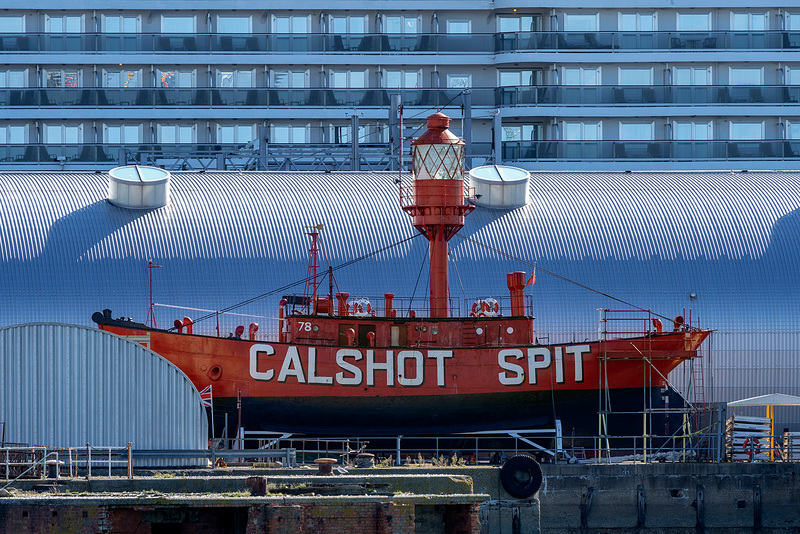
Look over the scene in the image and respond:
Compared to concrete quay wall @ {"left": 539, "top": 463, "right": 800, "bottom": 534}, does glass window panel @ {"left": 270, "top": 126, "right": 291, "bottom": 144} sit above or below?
above

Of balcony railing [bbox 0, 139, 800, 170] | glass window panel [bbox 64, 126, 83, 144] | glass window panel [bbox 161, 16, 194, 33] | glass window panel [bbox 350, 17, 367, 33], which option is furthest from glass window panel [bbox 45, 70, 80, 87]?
glass window panel [bbox 350, 17, 367, 33]

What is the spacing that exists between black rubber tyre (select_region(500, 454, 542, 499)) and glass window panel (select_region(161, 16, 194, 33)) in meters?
42.3

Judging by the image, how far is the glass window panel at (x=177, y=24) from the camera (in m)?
68.9

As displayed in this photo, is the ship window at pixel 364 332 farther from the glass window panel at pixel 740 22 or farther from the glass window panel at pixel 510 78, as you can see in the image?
the glass window panel at pixel 740 22

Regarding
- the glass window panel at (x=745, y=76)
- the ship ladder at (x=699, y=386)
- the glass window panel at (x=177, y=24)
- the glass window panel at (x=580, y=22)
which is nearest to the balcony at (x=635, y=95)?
the glass window panel at (x=745, y=76)

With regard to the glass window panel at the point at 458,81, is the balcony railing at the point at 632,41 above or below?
above

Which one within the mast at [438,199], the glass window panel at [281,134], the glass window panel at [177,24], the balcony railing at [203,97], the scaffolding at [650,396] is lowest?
the scaffolding at [650,396]

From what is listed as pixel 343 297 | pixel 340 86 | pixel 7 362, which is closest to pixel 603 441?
pixel 343 297

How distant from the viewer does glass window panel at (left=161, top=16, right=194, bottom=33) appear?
2712 inches

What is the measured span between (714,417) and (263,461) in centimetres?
1446

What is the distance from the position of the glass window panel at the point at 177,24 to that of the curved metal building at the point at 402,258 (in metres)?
22.0

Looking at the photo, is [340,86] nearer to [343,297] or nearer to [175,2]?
[175,2]

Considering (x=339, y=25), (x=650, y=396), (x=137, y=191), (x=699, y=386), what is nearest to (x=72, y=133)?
(x=339, y=25)

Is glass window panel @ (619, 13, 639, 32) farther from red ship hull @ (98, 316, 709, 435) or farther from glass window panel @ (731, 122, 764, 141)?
red ship hull @ (98, 316, 709, 435)
